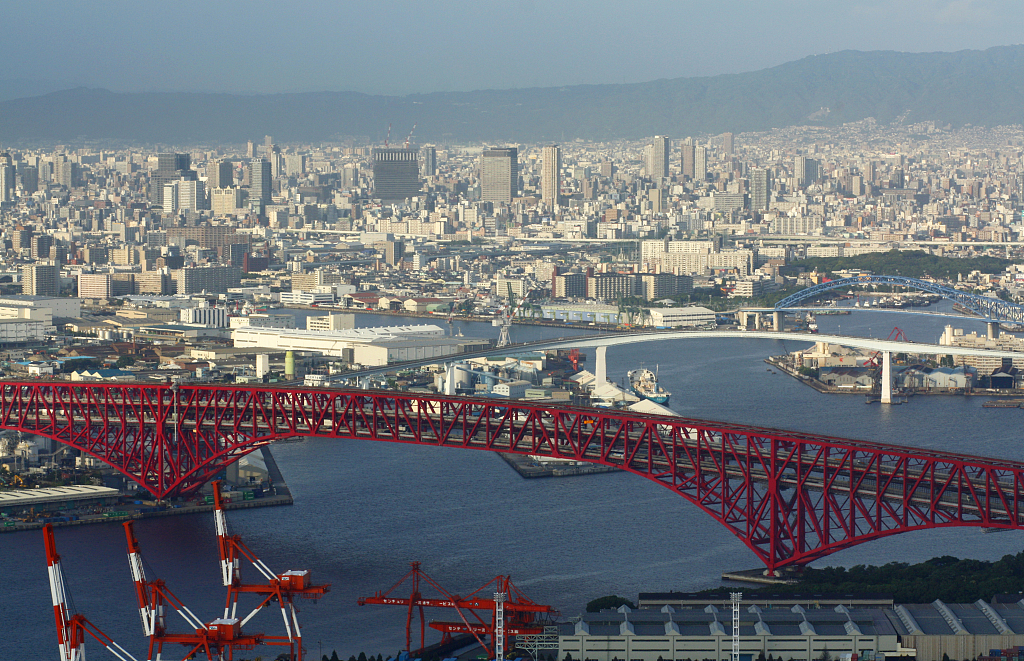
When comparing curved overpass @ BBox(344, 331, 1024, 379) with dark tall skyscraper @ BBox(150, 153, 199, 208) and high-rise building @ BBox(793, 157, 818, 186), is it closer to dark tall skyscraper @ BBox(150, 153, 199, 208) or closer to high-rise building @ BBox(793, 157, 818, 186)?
dark tall skyscraper @ BBox(150, 153, 199, 208)

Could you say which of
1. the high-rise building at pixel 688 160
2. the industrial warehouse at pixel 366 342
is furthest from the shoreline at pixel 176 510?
the high-rise building at pixel 688 160

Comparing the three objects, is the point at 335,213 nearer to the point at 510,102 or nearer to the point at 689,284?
the point at 689,284

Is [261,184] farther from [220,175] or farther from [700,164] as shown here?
[700,164]

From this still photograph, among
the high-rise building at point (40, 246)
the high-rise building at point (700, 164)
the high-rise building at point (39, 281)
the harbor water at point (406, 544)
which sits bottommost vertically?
the harbor water at point (406, 544)

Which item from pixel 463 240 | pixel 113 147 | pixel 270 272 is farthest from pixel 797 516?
pixel 113 147

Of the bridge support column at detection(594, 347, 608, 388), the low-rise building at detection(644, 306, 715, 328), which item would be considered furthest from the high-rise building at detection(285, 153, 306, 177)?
the bridge support column at detection(594, 347, 608, 388)

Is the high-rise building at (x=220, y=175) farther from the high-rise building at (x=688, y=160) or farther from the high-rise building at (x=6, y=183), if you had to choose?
the high-rise building at (x=688, y=160)
